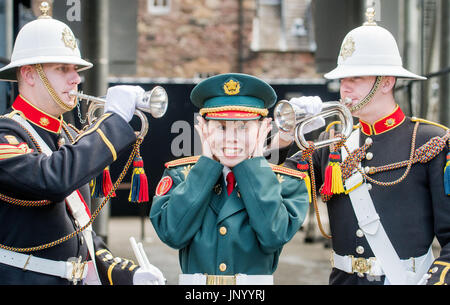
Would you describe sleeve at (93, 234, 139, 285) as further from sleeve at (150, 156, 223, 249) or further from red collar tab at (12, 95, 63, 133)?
red collar tab at (12, 95, 63, 133)

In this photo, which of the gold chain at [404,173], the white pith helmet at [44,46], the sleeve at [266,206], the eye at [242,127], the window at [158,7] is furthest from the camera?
the window at [158,7]

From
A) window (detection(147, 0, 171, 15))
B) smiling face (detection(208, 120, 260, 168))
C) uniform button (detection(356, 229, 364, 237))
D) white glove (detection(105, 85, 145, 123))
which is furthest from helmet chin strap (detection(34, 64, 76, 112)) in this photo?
window (detection(147, 0, 171, 15))

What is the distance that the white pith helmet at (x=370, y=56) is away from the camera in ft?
9.55

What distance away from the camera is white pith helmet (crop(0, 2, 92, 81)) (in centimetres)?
271

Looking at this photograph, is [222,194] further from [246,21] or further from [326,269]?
[246,21]

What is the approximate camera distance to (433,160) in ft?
9.38

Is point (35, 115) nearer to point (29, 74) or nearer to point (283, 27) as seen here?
point (29, 74)

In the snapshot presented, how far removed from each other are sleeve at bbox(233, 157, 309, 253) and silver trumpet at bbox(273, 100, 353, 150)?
262mm

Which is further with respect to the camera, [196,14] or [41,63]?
[196,14]

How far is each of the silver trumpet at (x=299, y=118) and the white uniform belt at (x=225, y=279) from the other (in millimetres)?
637

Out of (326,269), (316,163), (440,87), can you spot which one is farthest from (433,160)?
(326,269)

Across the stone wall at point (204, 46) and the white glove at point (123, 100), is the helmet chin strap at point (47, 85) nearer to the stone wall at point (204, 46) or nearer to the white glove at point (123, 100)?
the white glove at point (123, 100)

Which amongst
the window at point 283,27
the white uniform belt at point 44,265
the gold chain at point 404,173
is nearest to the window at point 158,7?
the window at point 283,27

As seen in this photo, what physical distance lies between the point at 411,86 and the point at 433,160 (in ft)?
12.0
